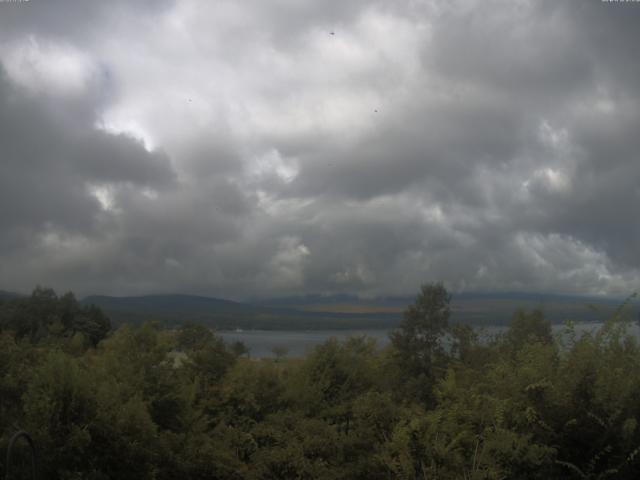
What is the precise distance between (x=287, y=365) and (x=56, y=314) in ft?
125

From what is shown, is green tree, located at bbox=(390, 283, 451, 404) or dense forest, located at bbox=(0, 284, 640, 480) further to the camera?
green tree, located at bbox=(390, 283, 451, 404)

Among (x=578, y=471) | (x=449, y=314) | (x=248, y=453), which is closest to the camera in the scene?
(x=578, y=471)

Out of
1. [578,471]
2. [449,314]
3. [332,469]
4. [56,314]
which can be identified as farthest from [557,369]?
[56,314]

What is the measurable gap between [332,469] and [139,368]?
5745 mm

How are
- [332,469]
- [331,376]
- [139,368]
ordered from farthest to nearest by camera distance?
[331,376] → [139,368] → [332,469]

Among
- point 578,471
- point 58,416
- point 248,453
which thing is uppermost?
point 58,416

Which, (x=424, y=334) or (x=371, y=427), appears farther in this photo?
(x=424, y=334)

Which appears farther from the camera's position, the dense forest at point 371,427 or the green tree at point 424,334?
the green tree at point 424,334

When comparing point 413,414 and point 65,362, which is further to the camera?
point 413,414

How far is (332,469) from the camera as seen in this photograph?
29.6 ft

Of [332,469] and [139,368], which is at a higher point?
[139,368]

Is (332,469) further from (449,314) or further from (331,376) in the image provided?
(449,314)

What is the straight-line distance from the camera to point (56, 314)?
49.5 meters

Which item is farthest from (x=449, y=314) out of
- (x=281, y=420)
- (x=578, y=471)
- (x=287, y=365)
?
(x=578, y=471)
